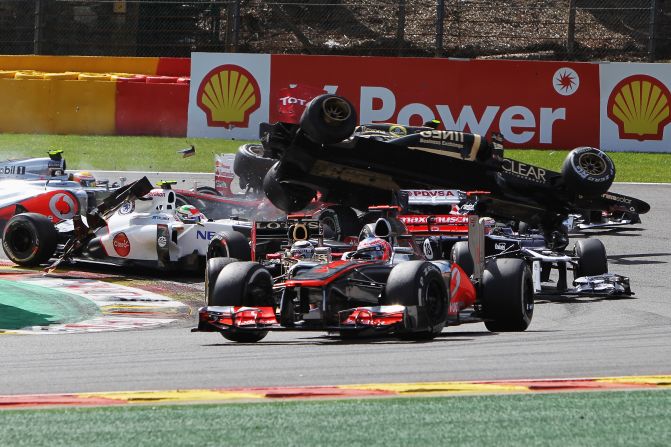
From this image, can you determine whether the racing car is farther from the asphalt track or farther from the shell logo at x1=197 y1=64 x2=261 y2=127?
the shell logo at x1=197 y1=64 x2=261 y2=127

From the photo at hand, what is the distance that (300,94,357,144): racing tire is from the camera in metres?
13.4

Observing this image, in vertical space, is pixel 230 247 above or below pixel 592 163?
below

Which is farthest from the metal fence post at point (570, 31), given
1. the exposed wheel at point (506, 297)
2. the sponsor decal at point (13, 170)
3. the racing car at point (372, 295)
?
the exposed wheel at point (506, 297)

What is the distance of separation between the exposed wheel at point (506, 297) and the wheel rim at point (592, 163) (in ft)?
16.5

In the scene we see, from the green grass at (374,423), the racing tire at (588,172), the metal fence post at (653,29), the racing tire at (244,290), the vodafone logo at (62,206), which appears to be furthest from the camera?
the metal fence post at (653,29)

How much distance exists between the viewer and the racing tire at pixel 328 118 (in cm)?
1338

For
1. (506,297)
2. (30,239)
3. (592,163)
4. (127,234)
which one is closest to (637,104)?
(592,163)

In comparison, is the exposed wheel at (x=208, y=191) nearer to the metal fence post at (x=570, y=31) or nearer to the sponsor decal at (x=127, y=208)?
the sponsor decal at (x=127, y=208)

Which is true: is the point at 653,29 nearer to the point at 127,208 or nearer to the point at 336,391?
the point at 127,208

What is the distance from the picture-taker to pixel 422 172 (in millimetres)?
14414

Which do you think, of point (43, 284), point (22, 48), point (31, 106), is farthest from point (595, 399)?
point (22, 48)

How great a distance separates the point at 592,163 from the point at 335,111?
3.38 metres

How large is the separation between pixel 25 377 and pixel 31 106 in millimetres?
19037

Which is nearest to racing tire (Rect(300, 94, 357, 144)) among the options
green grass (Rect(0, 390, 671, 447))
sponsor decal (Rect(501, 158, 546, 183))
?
sponsor decal (Rect(501, 158, 546, 183))
